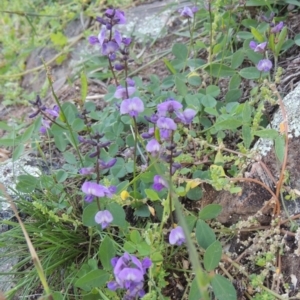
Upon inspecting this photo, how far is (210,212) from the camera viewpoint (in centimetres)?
140

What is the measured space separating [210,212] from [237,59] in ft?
2.24

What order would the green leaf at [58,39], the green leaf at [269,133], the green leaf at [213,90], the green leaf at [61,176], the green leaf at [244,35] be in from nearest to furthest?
the green leaf at [269,133] < the green leaf at [61,176] < the green leaf at [213,90] < the green leaf at [244,35] < the green leaf at [58,39]

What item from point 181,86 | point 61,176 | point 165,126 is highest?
point 165,126

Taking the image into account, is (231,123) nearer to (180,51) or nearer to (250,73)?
(250,73)

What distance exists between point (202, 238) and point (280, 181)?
10.9 inches

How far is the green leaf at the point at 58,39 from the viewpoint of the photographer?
2.61 meters

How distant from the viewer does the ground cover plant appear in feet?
4.48

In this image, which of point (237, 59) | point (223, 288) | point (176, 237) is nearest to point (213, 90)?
point (237, 59)

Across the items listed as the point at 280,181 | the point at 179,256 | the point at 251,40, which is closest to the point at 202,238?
the point at 179,256

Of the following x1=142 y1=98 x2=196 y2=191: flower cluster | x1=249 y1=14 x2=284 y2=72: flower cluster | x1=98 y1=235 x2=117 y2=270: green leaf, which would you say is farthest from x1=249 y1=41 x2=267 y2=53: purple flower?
x1=98 y1=235 x2=117 y2=270: green leaf

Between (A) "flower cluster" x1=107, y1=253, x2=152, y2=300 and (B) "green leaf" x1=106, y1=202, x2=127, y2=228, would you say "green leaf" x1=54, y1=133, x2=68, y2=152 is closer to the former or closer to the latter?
(B) "green leaf" x1=106, y1=202, x2=127, y2=228

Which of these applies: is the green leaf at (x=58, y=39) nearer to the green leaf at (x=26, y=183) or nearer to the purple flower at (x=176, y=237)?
the green leaf at (x=26, y=183)

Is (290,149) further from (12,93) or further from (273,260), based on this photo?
(12,93)

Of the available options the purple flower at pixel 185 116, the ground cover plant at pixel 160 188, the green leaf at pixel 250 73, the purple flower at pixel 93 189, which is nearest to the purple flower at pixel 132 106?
the ground cover plant at pixel 160 188
